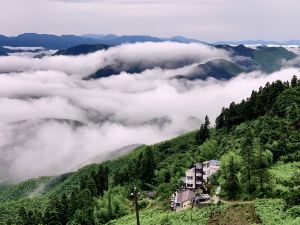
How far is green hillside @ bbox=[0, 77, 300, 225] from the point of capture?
2547 inches

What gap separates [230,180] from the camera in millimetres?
72688

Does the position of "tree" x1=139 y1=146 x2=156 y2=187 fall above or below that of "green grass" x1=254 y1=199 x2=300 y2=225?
below

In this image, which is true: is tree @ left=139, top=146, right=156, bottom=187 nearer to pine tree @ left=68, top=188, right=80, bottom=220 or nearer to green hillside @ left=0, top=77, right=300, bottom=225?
green hillside @ left=0, top=77, right=300, bottom=225

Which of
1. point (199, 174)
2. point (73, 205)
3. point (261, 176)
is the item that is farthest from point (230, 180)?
point (73, 205)

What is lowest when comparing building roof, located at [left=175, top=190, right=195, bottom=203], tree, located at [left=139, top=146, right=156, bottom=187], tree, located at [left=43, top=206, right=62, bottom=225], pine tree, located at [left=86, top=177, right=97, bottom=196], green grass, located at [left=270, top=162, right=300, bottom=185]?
tree, located at [left=43, top=206, right=62, bottom=225]

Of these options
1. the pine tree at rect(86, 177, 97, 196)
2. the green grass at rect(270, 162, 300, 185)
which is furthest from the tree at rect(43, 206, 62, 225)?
the green grass at rect(270, 162, 300, 185)

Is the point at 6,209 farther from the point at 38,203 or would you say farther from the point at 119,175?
the point at 119,175

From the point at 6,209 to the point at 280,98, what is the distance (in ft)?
270

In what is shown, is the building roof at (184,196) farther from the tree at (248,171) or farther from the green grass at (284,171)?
the green grass at (284,171)

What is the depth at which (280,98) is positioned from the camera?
111250mm

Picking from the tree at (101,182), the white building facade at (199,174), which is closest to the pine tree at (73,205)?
the tree at (101,182)

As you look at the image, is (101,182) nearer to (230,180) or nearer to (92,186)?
(92,186)

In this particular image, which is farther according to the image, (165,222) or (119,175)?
(119,175)

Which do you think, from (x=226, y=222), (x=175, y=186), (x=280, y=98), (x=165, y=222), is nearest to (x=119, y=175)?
(x=175, y=186)
